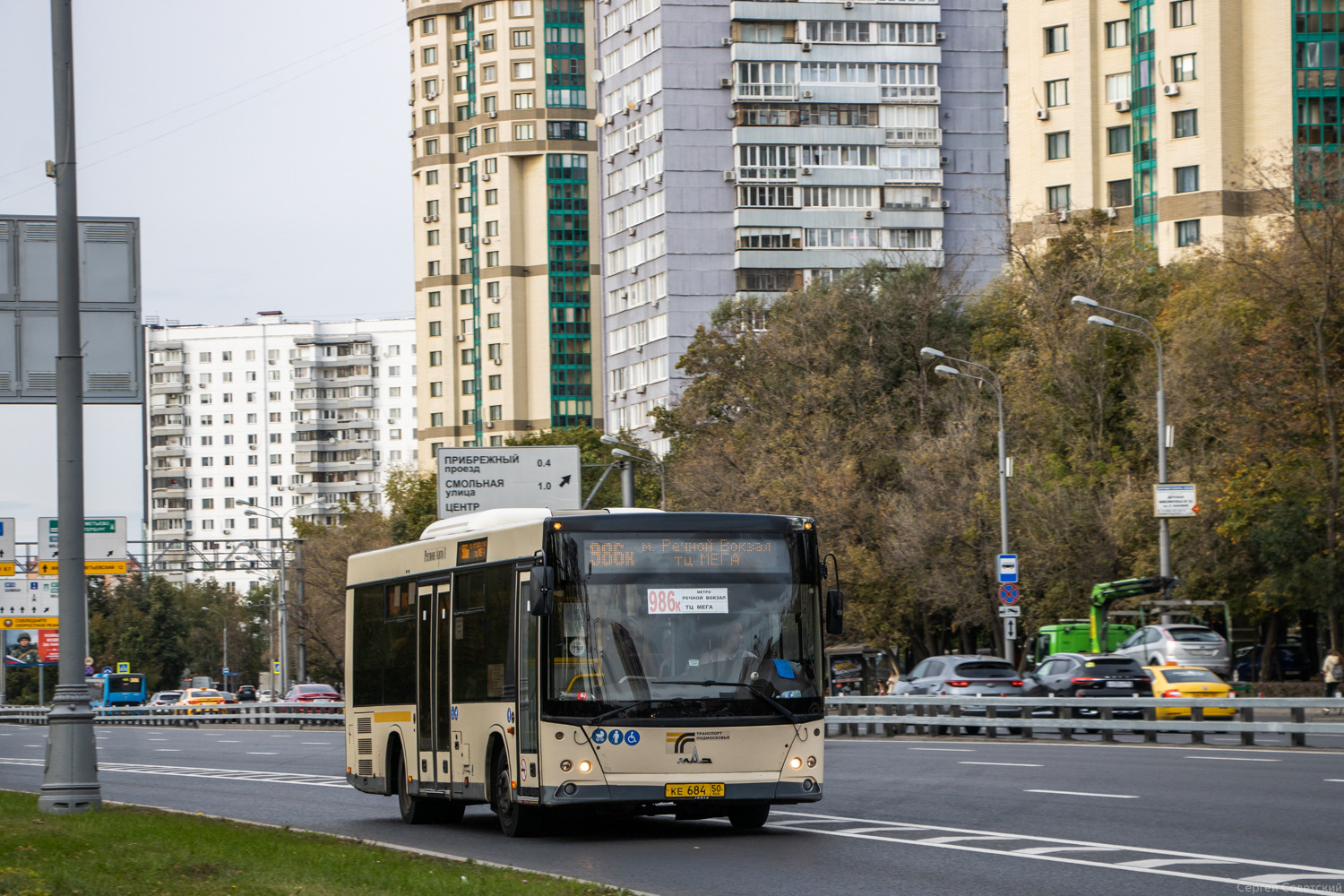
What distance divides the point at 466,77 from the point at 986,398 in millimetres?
87447

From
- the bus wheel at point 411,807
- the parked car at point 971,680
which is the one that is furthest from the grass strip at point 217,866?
the parked car at point 971,680

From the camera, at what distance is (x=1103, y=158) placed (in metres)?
92.4

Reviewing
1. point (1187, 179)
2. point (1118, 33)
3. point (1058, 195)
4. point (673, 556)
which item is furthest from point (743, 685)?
point (1118, 33)

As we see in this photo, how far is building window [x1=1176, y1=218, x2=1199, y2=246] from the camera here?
284ft

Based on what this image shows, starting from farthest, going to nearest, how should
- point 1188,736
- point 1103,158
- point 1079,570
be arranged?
point 1103,158
point 1079,570
point 1188,736

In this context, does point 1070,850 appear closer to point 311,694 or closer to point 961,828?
point 961,828

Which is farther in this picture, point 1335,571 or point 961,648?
point 961,648

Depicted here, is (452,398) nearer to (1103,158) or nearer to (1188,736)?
(1103,158)

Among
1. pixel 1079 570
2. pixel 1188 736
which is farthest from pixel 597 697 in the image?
pixel 1079 570

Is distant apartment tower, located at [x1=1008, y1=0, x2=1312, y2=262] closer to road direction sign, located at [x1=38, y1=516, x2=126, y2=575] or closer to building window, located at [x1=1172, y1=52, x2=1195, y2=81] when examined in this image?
building window, located at [x1=1172, y1=52, x2=1195, y2=81]

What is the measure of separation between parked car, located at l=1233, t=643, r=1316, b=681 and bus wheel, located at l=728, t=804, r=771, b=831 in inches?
1653

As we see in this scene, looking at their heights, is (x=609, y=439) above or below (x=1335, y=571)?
above

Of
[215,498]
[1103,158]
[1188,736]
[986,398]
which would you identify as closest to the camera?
[1188,736]

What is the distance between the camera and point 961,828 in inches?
643
